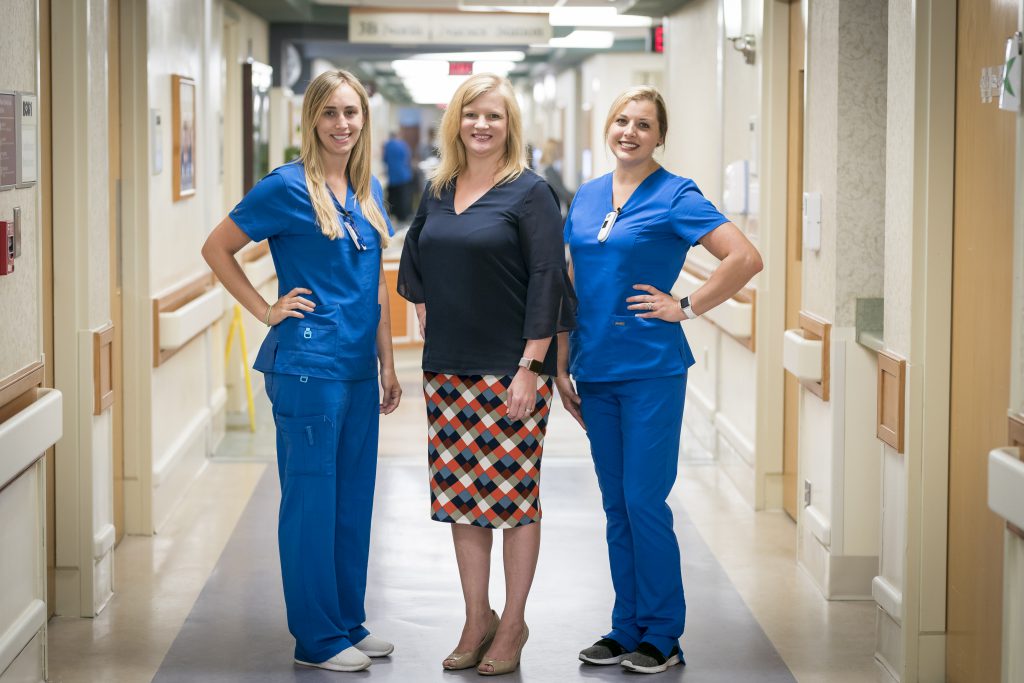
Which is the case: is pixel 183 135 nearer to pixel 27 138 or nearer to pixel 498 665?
pixel 27 138

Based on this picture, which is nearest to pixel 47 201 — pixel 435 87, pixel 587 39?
pixel 587 39

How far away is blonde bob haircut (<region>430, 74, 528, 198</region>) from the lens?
3.67 m

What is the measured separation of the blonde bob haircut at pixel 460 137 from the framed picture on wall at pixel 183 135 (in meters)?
2.72

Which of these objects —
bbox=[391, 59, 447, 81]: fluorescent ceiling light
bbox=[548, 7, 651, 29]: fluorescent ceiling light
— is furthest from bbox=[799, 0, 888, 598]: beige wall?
bbox=[391, 59, 447, 81]: fluorescent ceiling light

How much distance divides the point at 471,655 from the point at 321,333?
3.26 ft

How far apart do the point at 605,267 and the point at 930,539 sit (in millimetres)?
1156

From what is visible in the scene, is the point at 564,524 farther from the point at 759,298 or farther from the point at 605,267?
the point at 605,267

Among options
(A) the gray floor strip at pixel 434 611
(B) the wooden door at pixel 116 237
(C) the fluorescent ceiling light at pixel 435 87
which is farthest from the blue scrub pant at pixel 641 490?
(C) the fluorescent ceiling light at pixel 435 87

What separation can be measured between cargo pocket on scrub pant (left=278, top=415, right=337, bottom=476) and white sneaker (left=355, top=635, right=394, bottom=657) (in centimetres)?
57

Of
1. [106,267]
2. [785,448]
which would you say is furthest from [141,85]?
[785,448]

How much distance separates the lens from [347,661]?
12.8 feet

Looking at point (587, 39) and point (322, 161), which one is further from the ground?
point (587, 39)

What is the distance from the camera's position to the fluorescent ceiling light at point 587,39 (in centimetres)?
1207

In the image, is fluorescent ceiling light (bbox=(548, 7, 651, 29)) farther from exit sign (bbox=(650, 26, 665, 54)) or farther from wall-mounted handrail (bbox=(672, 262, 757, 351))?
wall-mounted handrail (bbox=(672, 262, 757, 351))
